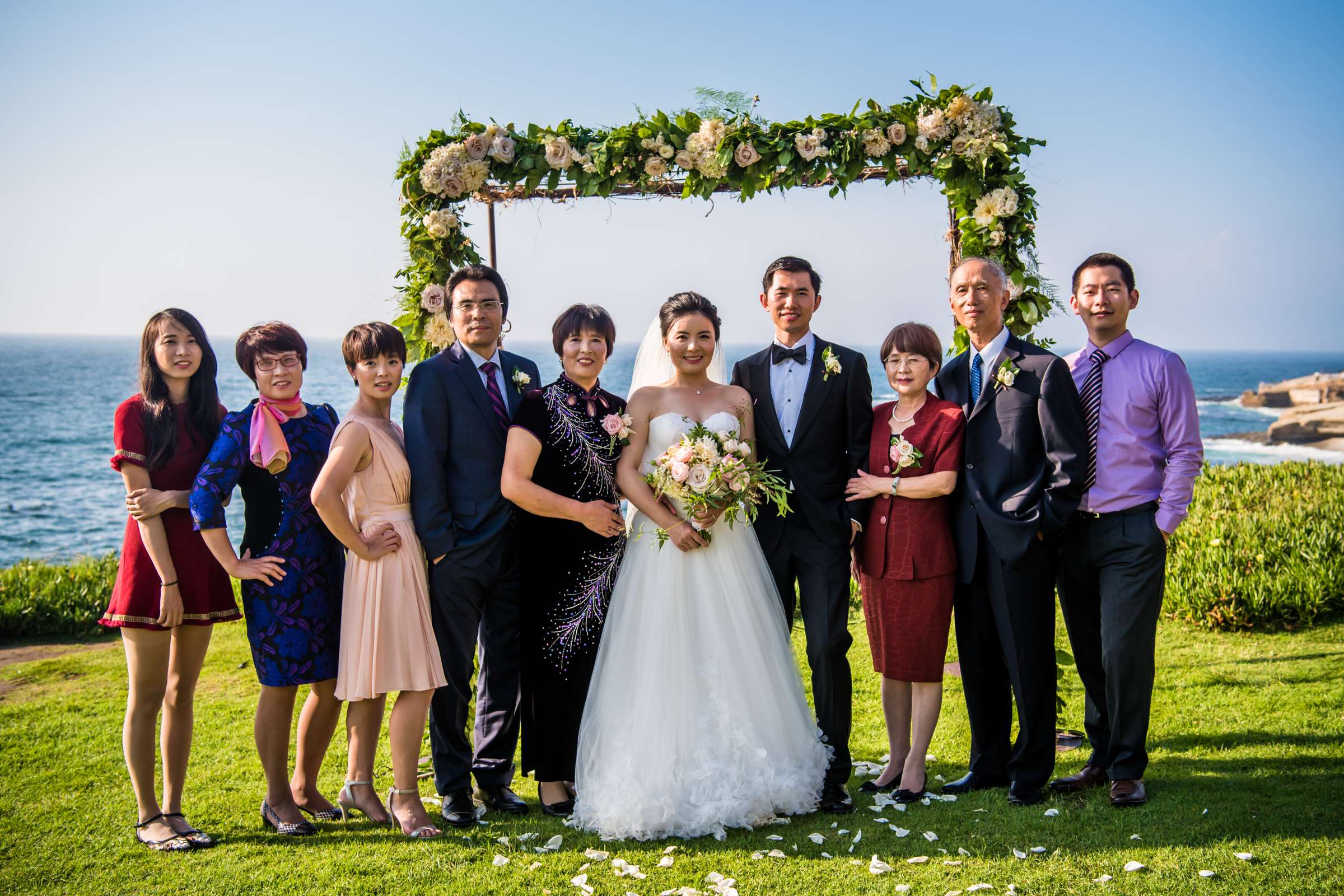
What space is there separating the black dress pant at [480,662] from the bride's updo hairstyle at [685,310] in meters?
1.31

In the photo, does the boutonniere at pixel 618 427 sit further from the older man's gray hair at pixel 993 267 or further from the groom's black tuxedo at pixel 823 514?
the older man's gray hair at pixel 993 267

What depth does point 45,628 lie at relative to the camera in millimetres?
9562

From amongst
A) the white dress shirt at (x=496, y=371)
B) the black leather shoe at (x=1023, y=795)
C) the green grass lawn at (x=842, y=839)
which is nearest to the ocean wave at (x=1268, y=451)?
the green grass lawn at (x=842, y=839)

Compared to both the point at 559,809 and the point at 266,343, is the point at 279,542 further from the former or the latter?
the point at 559,809

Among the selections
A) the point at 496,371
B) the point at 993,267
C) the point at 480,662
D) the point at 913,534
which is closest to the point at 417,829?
the point at 480,662

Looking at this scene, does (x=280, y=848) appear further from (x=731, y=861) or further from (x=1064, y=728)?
(x=1064, y=728)

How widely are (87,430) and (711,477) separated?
66044mm

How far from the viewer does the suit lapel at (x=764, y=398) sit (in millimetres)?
4773

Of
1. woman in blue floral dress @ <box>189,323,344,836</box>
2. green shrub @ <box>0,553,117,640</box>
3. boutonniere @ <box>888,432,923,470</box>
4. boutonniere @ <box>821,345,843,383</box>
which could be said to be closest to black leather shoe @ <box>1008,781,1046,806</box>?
boutonniere @ <box>888,432,923,470</box>

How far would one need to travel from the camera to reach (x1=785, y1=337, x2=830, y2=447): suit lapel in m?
4.73

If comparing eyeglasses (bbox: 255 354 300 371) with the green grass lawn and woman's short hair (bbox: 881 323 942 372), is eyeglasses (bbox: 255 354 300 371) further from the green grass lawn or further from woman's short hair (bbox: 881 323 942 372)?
woman's short hair (bbox: 881 323 942 372)

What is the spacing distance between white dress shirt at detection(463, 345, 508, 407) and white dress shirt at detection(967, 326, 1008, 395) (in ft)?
7.77

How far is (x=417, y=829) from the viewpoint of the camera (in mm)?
4359

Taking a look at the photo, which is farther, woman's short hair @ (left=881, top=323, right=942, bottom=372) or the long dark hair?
woman's short hair @ (left=881, top=323, right=942, bottom=372)
